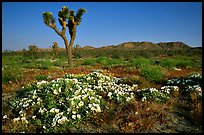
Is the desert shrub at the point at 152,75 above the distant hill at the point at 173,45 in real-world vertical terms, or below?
below

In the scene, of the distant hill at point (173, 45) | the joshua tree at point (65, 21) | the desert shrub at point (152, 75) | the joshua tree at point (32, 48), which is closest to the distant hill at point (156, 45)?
the distant hill at point (173, 45)

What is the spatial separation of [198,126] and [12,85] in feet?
29.9

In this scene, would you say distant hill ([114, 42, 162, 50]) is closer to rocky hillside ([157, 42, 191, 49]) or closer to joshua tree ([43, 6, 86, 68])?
rocky hillside ([157, 42, 191, 49])

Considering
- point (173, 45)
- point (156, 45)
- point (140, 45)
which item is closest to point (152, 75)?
point (173, 45)

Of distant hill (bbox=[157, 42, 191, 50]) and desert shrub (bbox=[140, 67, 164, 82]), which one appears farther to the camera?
distant hill (bbox=[157, 42, 191, 50])

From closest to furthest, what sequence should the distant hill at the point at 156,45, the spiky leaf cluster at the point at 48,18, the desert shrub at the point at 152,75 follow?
1. the desert shrub at the point at 152,75
2. the spiky leaf cluster at the point at 48,18
3. the distant hill at the point at 156,45

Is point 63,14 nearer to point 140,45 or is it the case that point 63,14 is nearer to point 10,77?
point 10,77

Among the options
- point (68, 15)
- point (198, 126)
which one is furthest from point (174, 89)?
point (68, 15)

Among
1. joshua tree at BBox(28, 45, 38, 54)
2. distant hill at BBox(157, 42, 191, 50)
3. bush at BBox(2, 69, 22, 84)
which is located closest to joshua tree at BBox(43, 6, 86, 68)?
bush at BBox(2, 69, 22, 84)

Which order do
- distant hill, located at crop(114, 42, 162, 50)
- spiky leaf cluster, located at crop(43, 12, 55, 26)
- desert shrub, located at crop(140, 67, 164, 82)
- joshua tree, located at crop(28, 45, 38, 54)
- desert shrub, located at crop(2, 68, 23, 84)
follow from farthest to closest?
distant hill, located at crop(114, 42, 162, 50) < joshua tree, located at crop(28, 45, 38, 54) < spiky leaf cluster, located at crop(43, 12, 55, 26) < desert shrub, located at crop(2, 68, 23, 84) < desert shrub, located at crop(140, 67, 164, 82)

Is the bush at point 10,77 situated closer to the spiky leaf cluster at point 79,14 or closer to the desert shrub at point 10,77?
the desert shrub at point 10,77

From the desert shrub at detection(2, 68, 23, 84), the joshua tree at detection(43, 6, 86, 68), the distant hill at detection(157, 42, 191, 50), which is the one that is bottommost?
the desert shrub at detection(2, 68, 23, 84)

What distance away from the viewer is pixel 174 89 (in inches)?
370

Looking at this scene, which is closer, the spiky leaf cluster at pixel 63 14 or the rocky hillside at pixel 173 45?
the spiky leaf cluster at pixel 63 14
